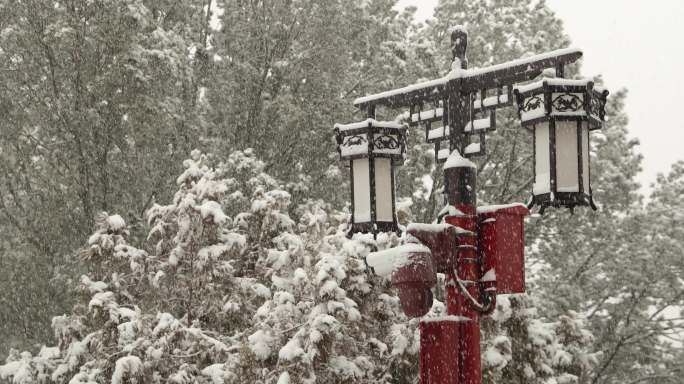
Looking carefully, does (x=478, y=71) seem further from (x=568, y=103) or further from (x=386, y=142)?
(x=386, y=142)

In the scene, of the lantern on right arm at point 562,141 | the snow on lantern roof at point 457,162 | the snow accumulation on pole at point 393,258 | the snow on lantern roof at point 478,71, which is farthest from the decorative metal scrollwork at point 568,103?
the snow accumulation on pole at point 393,258

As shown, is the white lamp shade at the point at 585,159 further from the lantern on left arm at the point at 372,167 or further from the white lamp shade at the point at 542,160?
the lantern on left arm at the point at 372,167

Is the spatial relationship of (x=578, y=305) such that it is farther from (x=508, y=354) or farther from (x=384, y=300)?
(x=384, y=300)

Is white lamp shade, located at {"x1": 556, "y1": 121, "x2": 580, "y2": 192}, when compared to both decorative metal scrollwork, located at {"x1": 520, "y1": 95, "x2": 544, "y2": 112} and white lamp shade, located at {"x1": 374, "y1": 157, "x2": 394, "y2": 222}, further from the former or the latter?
white lamp shade, located at {"x1": 374, "y1": 157, "x2": 394, "y2": 222}

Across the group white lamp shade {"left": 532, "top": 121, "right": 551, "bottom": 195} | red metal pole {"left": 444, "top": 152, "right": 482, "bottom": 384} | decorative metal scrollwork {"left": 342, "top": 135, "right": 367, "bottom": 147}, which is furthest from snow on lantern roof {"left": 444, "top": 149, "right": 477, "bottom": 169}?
decorative metal scrollwork {"left": 342, "top": 135, "right": 367, "bottom": 147}

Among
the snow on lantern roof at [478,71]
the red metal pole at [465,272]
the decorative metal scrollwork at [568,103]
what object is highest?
the snow on lantern roof at [478,71]

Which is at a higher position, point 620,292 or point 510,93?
point 510,93

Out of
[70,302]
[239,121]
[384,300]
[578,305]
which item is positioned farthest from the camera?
[578,305]

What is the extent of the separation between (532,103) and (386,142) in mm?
1105

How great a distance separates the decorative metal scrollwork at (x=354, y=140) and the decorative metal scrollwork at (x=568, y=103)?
1286 mm

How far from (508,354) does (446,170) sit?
678cm

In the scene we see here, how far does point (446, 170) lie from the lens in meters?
4.84

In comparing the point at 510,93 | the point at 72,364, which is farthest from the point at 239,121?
the point at 510,93

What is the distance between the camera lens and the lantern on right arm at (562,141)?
4.43 meters
